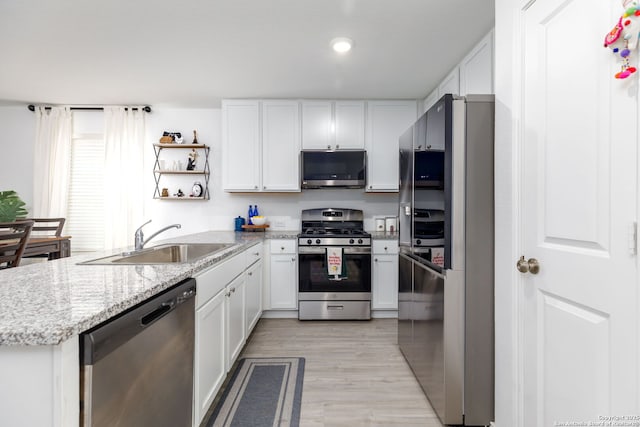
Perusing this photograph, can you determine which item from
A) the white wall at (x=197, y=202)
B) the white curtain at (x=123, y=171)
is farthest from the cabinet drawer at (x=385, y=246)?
the white curtain at (x=123, y=171)

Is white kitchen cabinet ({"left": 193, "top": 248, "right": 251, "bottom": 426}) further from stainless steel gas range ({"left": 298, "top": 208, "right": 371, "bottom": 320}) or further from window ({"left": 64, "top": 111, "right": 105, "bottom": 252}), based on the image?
window ({"left": 64, "top": 111, "right": 105, "bottom": 252})

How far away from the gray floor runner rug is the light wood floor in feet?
0.25

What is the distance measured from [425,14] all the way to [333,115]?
167cm

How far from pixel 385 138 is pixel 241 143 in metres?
1.68

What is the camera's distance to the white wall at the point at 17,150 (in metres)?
3.94

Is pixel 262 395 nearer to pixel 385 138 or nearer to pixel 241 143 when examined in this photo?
pixel 241 143

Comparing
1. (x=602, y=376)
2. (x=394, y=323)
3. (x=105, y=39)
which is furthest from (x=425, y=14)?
(x=394, y=323)

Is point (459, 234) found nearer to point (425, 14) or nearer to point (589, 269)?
point (589, 269)

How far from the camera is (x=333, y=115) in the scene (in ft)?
12.0

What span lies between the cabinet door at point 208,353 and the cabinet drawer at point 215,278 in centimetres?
4

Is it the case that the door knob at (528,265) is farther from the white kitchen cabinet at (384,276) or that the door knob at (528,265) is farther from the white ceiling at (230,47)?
the white kitchen cabinet at (384,276)

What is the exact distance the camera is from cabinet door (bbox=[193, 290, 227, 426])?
1.52 metres

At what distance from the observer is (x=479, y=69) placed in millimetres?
2396

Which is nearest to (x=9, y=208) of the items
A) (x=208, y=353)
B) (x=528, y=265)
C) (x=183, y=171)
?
(x=183, y=171)
